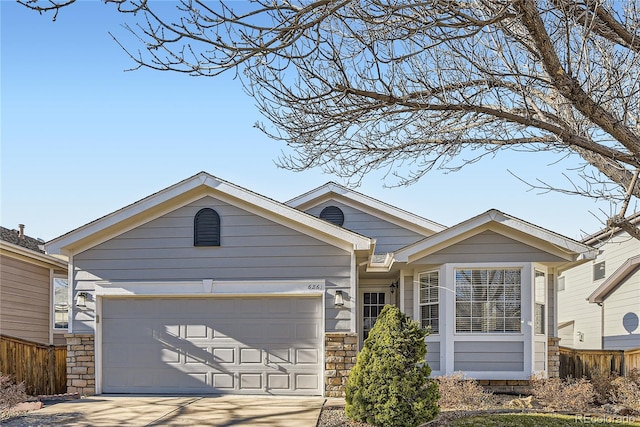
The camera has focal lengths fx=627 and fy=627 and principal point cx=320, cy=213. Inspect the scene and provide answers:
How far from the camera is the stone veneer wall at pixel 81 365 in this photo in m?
11.8

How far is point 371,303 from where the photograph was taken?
15.5 m

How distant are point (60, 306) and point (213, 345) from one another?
7207mm

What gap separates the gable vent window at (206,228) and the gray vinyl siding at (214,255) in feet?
0.26

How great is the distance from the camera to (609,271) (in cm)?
1817

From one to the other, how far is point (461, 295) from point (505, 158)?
426 cm

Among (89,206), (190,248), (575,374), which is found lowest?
(575,374)

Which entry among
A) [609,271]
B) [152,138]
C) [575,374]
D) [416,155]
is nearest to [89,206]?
[152,138]

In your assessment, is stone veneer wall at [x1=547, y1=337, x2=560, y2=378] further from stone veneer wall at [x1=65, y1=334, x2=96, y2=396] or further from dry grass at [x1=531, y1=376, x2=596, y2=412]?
stone veneer wall at [x1=65, y1=334, x2=96, y2=396]

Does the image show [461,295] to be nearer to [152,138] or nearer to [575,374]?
[575,374]

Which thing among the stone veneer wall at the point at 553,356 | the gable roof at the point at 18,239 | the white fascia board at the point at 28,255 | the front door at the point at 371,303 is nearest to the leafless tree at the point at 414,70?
the stone veneer wall at the point at 553,356

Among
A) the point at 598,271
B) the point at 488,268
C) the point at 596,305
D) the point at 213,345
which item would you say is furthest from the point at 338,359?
the point at 598,271

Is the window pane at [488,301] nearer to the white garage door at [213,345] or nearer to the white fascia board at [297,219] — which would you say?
the white fascia board at [297,219]

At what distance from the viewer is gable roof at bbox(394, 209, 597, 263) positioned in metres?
12.1

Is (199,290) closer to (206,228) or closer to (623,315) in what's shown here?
(206,228)
